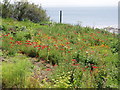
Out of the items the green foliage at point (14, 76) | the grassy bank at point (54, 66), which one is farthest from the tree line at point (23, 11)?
the green foliage at point (14, 76)

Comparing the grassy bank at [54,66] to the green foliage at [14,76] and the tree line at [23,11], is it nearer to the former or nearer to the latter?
the green foliage at [14,76]

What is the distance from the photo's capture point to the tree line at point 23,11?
16.7 m

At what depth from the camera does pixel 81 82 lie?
→ 484 centimetres

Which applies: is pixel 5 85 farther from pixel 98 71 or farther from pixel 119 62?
pixel 119 62

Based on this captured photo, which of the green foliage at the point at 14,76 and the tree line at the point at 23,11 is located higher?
the tree line at the point at 23,11

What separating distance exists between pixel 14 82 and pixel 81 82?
157 centimetres

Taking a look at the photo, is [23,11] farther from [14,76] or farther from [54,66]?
[14,76]

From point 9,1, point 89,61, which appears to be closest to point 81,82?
point 89,61

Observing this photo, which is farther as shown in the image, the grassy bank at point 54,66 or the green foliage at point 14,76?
the grassy bank at point 54,66

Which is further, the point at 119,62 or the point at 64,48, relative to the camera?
the point at 64,48

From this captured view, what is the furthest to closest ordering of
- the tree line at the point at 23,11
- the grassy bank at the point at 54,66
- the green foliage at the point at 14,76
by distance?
the tree line at the point at 23,11 → the grassy bank at the point at 54,66 → the green foliage at the point at 14,76

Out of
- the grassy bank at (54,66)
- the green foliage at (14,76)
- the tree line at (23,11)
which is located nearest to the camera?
the green foliage at (14,76)

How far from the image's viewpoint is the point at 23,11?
684 inches

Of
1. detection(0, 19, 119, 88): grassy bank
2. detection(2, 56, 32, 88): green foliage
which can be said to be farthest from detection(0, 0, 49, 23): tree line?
detection(2, 56, 32, 88): green foliage
